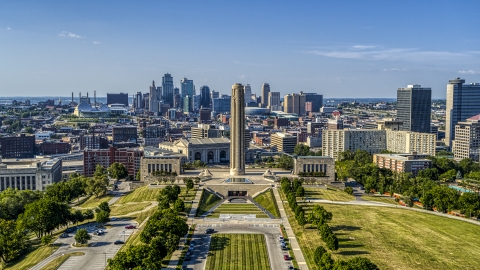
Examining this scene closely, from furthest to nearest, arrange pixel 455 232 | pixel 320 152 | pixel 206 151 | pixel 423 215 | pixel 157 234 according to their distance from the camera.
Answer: pixel 320 152
pixel 206 151
pixel 423 215
pixel 455 232
pixel 157 234

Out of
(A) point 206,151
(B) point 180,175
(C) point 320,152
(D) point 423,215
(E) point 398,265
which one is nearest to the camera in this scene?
(E) point 398,265

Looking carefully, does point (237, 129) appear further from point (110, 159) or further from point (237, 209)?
point (110, 159)

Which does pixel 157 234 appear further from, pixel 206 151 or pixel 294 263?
pixel 206 151

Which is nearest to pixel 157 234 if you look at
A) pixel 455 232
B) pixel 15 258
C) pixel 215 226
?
pixel 215 226

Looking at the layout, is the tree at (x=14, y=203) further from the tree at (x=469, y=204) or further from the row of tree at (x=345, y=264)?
the tree at (x=469, y=204)

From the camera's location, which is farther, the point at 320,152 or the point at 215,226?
the point at 320,152

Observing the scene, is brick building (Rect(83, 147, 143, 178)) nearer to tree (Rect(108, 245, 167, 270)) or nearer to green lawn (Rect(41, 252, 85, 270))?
green lawn (Rect(41, 252, 85, 270))
